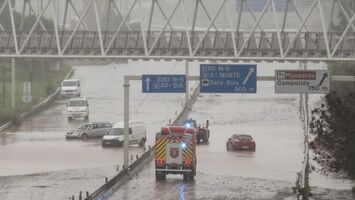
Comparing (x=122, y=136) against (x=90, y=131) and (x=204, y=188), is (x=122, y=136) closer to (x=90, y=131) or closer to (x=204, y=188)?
(x=90, y=131)

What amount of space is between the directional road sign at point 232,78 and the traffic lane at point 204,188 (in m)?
3.69

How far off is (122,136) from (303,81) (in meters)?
15.2

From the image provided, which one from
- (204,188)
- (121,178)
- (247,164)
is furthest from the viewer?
(247,164)

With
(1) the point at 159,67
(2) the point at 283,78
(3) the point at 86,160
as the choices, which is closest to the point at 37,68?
(1) the point at 159,67

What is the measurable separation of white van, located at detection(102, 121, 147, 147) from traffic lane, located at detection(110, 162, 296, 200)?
11.3 meters

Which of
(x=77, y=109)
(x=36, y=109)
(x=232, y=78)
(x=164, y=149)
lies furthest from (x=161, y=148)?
(x=36, y=109)

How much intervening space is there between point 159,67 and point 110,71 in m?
6.34

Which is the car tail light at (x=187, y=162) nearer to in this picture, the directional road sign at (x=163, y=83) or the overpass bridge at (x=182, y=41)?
the directional road sign at (x=163, y=83)

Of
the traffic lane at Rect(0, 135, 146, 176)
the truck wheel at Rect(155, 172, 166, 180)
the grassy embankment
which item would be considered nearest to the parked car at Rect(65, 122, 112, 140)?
the traffic lane at Rect(0, 135, 146, 176)

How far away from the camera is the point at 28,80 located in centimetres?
8406

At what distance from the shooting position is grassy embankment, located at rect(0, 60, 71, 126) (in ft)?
209

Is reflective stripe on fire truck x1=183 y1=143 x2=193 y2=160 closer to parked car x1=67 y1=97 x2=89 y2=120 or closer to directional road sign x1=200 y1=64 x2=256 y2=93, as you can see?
directional road sign x1=200 y1=64 x2=256 y2=93

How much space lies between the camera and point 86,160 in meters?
39.5

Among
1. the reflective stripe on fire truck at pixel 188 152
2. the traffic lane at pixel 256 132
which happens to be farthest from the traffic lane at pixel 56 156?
the reflective stripe on fire truck at pixel 188 152
